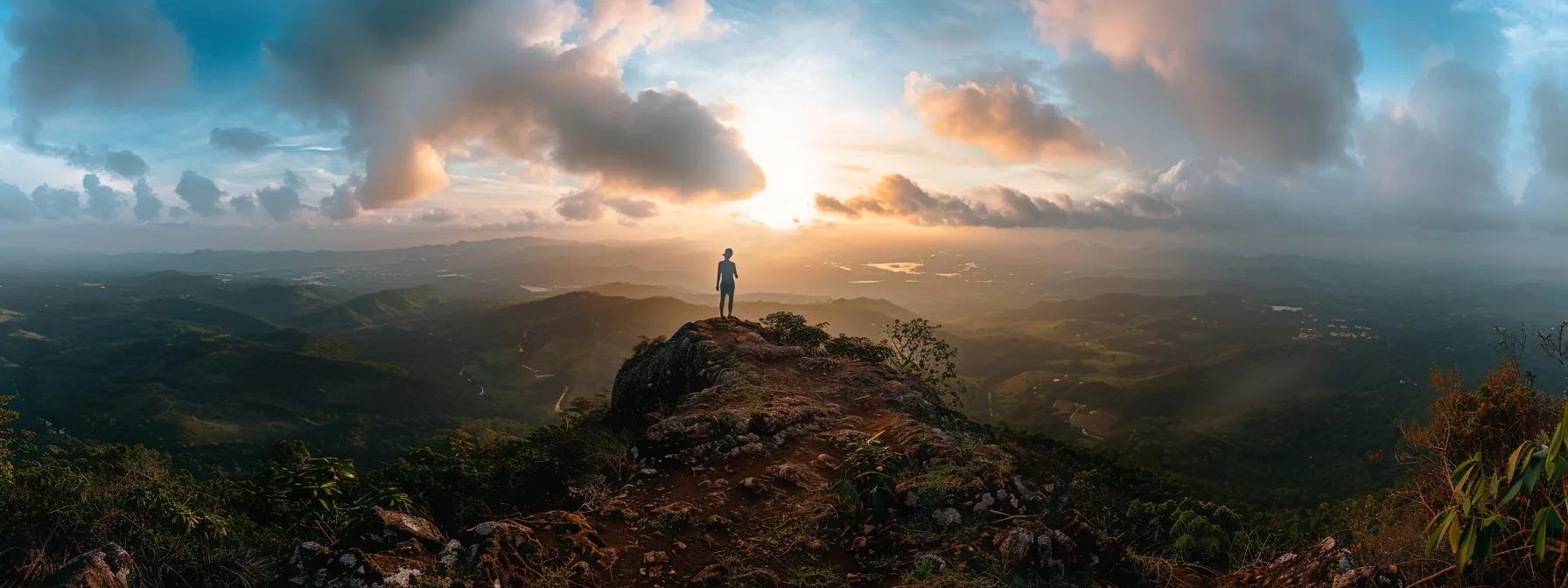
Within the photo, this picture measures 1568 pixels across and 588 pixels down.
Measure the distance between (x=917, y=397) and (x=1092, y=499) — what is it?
237 inches

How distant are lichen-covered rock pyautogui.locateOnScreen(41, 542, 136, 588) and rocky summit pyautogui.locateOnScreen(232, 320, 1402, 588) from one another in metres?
1.20

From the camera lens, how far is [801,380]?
54.8ft

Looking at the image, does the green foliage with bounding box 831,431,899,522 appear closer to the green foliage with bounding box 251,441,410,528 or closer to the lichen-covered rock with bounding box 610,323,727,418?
the green foliage with bounding box 251,441,410,528

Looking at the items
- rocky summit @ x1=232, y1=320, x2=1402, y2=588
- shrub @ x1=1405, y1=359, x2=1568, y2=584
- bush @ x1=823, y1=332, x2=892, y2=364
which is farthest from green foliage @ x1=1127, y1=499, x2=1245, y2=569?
bush @ x1=823, y1=332, x2=892, y2=364

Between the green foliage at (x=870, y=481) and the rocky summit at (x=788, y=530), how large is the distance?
0.10 ft

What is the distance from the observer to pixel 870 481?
351 inches

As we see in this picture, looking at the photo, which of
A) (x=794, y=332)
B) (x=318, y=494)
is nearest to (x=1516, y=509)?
(x=318, y=494)

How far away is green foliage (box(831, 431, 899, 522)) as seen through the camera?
809 centimetres

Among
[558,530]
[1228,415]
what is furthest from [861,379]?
[1228,415]

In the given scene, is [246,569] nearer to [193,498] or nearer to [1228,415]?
[193,498]

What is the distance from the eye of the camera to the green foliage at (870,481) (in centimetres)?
809

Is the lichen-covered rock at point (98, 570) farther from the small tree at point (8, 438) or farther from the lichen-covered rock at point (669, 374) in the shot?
the lichen-covered rock at point (669, 374)

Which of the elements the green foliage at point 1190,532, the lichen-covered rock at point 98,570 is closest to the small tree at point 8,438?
the lichen-covered rock at point 98,570

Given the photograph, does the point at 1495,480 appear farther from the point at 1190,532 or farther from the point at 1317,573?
the point at 1190,532
